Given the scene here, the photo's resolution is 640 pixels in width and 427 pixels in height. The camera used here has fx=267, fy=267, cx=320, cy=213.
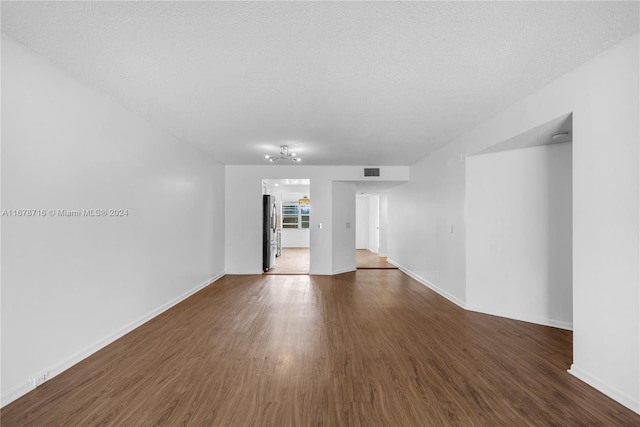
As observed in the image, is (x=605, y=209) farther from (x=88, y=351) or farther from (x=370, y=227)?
(x=370, y=227)

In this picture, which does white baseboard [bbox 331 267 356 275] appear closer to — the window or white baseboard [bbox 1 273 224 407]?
white baseboard [bbox 1 273 224 407]

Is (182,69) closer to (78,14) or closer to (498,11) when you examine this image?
(78,14)

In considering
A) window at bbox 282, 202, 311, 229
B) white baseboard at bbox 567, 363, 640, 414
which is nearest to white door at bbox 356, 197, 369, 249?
window at bbox 282, 202, 311, 229

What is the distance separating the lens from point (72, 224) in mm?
2398

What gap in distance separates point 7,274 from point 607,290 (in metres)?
4.39

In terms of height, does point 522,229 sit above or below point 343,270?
above

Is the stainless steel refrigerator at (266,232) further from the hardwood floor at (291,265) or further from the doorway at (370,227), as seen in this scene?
the doorway at (370,227)

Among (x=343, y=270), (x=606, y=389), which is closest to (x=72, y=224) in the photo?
(x=606, y=389)

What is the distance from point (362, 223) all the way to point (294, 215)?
2938 millimetres

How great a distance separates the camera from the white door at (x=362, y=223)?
1129 cm

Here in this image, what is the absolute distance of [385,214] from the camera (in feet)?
29.7

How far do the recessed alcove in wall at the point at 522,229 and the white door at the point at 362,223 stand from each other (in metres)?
7.34

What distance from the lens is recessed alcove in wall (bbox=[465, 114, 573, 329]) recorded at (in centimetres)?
327

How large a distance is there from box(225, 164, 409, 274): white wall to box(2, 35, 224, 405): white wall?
236 cm
